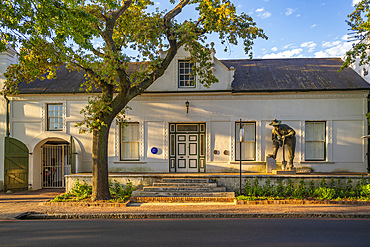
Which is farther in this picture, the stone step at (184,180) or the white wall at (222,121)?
the white wall at (222,121)

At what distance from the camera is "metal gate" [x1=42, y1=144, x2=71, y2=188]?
1408 cm

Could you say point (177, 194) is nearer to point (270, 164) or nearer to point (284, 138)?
point (270, 164)

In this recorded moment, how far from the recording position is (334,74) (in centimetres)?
1367

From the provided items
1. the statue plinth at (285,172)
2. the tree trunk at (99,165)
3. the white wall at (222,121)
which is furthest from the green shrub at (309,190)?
the tree trunk at (99,165)

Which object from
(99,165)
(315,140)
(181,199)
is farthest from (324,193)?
(99,165)

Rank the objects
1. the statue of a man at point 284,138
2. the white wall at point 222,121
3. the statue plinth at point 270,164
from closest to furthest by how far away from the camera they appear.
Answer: the statue of a man at point 284,138, the statue plinth at point 270,164, the white wall at point 222,121

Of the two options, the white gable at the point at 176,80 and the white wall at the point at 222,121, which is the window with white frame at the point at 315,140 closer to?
the white wall at the point at 222,121

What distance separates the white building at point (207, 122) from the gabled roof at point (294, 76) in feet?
0.30

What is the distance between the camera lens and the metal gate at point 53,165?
14.1 metres

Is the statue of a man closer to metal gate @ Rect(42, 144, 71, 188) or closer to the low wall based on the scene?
the low wall

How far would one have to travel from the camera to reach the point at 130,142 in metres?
13.3

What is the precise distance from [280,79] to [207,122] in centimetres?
458

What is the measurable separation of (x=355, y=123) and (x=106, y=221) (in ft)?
40.3

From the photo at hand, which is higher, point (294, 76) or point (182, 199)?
point (294, 76)
